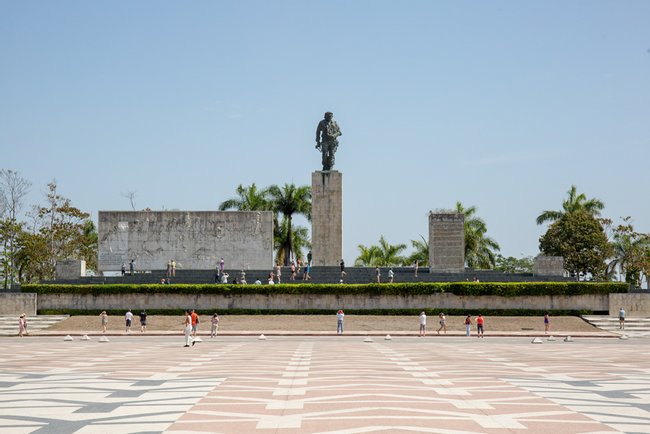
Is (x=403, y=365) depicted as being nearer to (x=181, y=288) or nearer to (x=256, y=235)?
(x=181, y=288)

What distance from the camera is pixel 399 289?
3959cm

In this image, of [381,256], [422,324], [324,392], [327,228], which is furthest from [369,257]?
[324,392]

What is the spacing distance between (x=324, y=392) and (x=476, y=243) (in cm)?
4779

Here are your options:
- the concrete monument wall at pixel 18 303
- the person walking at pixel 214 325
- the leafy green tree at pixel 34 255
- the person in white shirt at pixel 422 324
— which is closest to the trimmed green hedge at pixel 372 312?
the concrete monument wall at pixel 18 303

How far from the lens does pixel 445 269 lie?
45.2 meters

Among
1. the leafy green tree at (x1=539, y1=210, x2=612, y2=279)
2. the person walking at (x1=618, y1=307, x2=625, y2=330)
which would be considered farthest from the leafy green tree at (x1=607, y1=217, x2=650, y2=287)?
the person walking at (x1=618, y1=307, x2=625, y2=330)

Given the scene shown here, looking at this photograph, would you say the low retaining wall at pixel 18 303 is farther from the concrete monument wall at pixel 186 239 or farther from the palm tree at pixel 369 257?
the palm tree at pixel 369 257

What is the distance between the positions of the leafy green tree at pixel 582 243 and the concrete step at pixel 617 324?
667 inches

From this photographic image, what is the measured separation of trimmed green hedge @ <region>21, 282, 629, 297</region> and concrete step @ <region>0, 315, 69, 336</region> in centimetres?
212

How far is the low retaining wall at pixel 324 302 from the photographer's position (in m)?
39.8

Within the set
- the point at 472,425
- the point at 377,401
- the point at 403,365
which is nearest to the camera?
the point at 472,425

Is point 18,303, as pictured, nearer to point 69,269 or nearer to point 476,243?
point 69,269

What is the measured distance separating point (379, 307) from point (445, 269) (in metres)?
6.81

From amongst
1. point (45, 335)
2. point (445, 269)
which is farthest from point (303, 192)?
point (45, 335)
